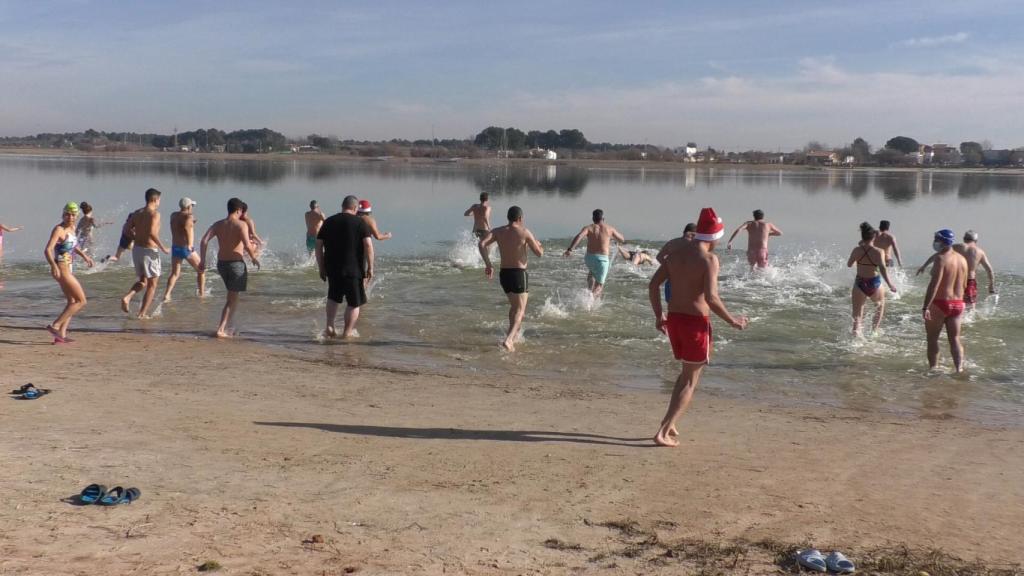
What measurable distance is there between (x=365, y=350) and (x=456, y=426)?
371 cm

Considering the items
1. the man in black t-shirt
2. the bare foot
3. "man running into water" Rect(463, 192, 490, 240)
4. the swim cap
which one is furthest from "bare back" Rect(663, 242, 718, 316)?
"man running into water" Rect(463, 192, 490, 240)

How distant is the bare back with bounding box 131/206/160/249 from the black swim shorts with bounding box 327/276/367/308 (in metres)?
2.67

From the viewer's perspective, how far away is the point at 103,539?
4098mm

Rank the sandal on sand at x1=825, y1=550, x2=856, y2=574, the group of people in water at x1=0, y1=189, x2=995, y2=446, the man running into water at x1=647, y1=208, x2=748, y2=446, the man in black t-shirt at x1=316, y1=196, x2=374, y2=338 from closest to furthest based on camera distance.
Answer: the sandal on sand at x1=825, y1=550, x2=856, y2=574 < the man running into water at x1=647, y1=208, x2=748, y2=446 < the group of people in water at x1=0, y1=189, x2=995, y2=446 < the man in black t-shirt at x1=316, y1=196, x2=374, y2=338

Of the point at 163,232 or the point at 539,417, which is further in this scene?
the point at 163,232

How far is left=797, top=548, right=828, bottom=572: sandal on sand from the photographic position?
4191 millimetres

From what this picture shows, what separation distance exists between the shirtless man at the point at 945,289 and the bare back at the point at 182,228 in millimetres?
9485

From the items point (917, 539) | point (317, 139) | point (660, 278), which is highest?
point (317, 139)

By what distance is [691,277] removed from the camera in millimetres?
5965

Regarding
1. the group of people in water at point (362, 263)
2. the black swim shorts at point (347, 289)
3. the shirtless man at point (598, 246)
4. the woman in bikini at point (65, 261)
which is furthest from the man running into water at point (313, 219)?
the woman in bikini at point (65, 261)

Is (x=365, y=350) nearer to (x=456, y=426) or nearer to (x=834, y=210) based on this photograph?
(x=456, y=426)

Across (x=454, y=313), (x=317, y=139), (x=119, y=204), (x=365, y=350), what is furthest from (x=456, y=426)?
(x=317, y=139)

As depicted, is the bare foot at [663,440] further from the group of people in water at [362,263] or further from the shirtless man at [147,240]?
the shirtless man at [147,240]

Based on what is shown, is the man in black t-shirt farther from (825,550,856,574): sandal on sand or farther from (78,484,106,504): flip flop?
(825,550,856,574): sandal on sand
